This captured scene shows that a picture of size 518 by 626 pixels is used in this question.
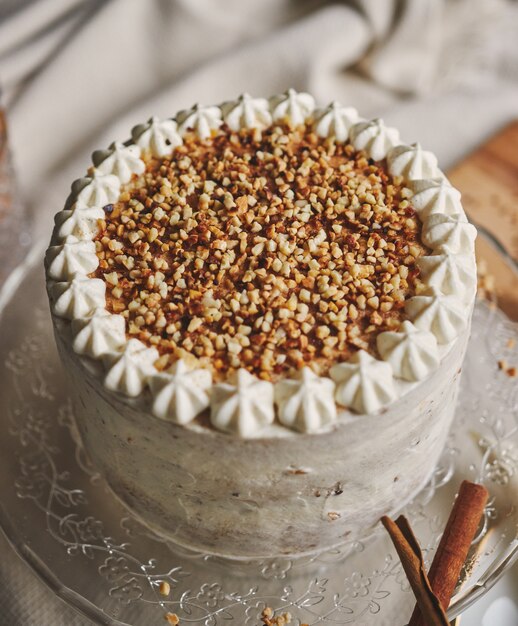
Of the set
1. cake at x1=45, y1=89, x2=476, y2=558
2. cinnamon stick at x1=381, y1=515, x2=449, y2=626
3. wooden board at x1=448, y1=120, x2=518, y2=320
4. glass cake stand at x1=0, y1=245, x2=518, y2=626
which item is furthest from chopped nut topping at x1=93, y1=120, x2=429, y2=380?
wooden board at x1=448, y1=120, x2=518, y2=320

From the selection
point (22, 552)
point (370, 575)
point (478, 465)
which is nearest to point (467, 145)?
point (478, 465)

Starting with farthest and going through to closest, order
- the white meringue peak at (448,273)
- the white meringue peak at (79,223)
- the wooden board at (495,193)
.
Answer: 1. the wooden board at (495,193)
2. the white meringue peak at (79,223)
3. the white meringue peak at (448,273)

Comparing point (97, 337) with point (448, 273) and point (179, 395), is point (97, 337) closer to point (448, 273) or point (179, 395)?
point (179, 395)

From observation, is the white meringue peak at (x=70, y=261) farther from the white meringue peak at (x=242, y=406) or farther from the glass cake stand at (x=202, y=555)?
the glass cake stand at (x=202, y=555)

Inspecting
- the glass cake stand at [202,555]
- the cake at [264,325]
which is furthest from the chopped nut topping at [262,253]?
the glass cake stand at [202,555]

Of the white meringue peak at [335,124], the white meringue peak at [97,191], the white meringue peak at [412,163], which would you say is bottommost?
the white meringue peak at [412,163]

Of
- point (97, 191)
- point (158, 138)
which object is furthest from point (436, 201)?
point (97, 191)

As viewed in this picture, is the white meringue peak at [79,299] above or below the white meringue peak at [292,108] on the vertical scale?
above
